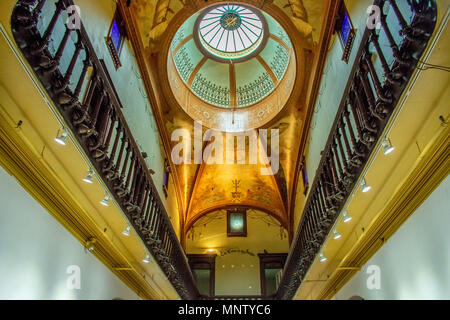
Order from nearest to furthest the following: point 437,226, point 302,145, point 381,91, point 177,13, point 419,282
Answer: point 381,91 < point 437,226 < point 419,282 < point 177,13 < point 302,145

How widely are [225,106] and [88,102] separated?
11136 mm

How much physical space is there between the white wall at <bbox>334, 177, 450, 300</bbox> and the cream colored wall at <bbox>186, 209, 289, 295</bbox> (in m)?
11.1

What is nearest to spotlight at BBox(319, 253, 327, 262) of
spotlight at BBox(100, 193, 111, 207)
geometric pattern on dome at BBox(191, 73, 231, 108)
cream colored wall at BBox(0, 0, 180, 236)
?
spotlight at BBox(100, 193, 111, 207)

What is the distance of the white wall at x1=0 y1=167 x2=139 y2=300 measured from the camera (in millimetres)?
4363

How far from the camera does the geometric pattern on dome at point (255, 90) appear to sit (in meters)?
15.4

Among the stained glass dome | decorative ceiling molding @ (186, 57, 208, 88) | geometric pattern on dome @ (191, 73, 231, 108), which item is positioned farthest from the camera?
geometric pattern on dome @ (191, 73, 231, 108)

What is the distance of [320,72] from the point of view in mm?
10258

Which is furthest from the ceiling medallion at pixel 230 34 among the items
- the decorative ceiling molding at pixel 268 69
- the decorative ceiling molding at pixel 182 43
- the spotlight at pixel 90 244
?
the spotlight at pixel 90 244

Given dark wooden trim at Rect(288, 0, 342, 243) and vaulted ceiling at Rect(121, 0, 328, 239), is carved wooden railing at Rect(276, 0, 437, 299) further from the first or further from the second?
vaulted ceiling at Rect(121, 0, 328, 239)

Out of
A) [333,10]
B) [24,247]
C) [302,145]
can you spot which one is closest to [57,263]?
[24,247]

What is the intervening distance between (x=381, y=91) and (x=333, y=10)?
212 inches

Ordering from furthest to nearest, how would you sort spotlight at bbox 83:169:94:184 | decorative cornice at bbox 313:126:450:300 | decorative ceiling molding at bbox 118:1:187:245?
decorative ceiling molding at bbox 118:1:187:245, spotlight at bbox 83:169:94:184, decorative cornice at bbox 313:126:450:300

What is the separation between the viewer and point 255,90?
15844mm
